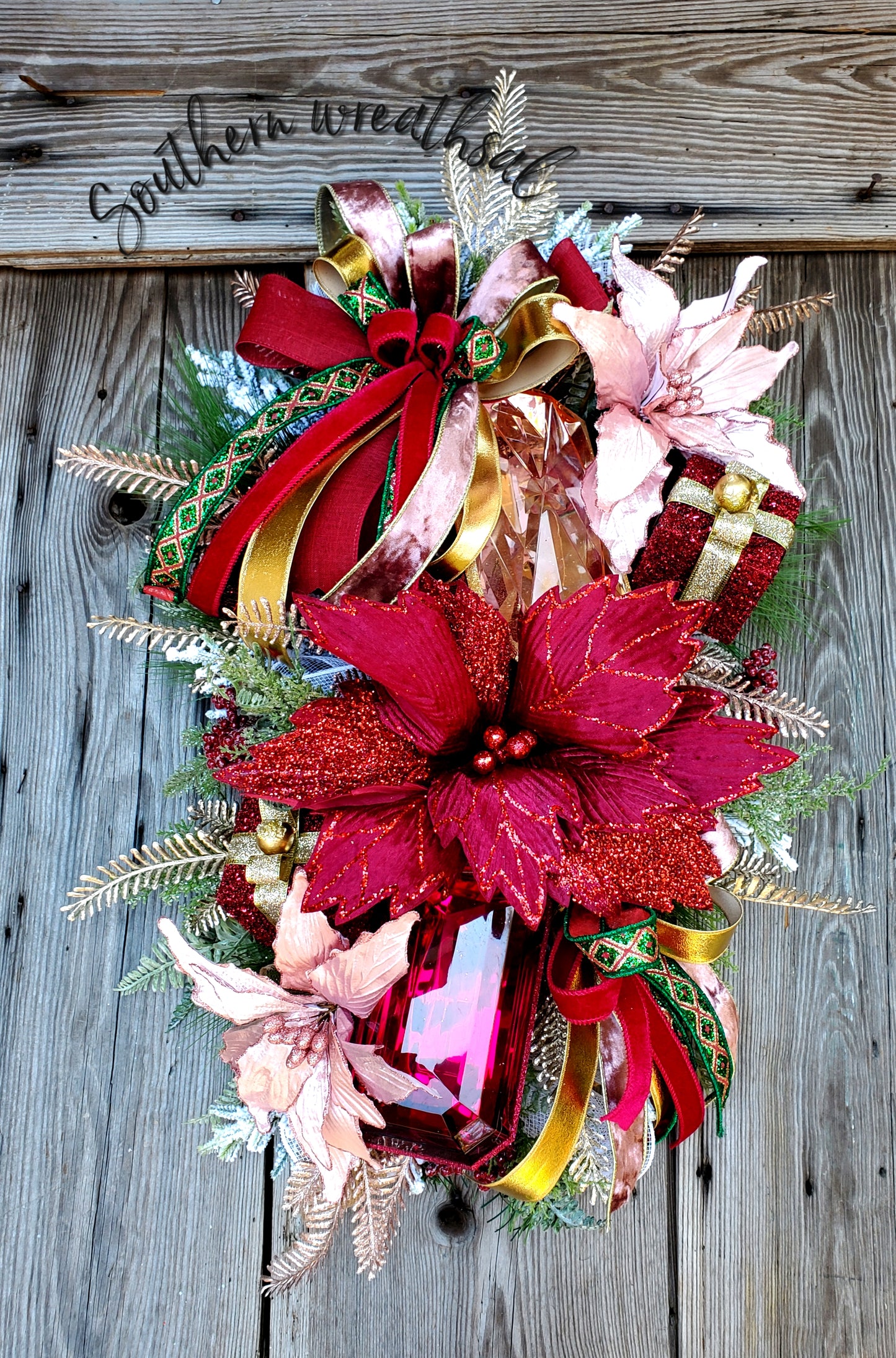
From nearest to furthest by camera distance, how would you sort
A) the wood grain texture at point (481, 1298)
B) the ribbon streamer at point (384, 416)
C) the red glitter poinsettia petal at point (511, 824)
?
the red glitter poinsettia petal at point (511, 824) < the ribbon streamer at point (384, 416) < the wood grain texture at point (481, 1298)

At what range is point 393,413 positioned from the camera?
0.70 meters

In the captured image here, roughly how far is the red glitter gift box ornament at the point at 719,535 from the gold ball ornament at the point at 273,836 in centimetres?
35

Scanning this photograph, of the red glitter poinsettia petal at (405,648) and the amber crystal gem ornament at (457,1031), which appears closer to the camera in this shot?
the red glitter poinsettia petal at (405,648)

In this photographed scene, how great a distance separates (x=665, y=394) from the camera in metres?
0.68

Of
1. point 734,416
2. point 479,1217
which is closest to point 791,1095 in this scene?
point 479,1217

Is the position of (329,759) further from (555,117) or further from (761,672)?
(555,117)

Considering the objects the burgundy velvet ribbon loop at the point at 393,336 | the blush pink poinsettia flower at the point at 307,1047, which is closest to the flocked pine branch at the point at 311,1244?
the blush pink poinsettia flower at the point at 307,1047

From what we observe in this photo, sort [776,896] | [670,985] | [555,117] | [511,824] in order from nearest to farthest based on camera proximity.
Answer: [511,824], [670,985], [776,896], [555,117]

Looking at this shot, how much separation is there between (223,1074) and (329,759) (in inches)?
21.4

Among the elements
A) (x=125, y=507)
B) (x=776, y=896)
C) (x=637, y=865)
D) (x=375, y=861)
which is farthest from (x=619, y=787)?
(x=125, y=507)

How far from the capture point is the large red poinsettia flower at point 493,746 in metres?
0.56

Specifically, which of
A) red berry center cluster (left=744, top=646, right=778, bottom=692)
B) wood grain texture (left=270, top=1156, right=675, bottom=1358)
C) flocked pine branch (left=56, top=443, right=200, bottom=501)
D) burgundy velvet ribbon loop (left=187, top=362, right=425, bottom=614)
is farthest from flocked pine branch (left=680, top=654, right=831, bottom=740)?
wood grain texture (left=270, top=1156, right=675, bottom=1358)

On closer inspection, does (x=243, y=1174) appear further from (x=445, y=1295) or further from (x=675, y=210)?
(x=675, y=210)

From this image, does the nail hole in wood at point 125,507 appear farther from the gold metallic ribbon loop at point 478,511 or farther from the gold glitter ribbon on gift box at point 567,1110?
the gold glitter ribbon on gift box at point 567,1110
